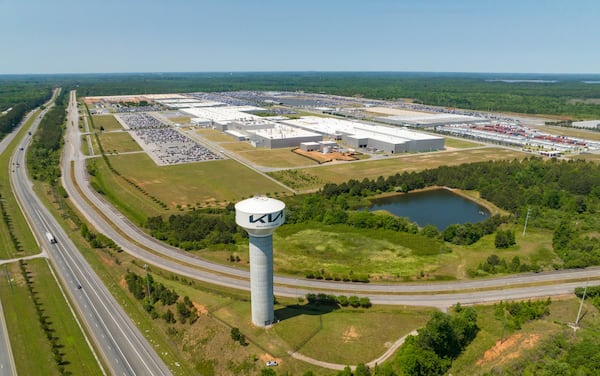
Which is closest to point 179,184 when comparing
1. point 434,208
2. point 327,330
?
point 434,208

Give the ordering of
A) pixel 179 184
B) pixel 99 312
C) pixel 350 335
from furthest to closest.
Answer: pixel 179 184 → pixel 99 312 → pixel 350 335

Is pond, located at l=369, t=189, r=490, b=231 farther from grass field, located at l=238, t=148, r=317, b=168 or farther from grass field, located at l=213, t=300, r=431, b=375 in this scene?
grass field, located at l=213, t=300, r=431, b=375

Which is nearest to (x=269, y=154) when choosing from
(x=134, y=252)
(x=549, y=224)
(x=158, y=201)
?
(x=158, y=201)

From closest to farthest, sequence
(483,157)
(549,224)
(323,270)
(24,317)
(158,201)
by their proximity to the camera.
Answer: (24,317) → (323,270) → (549,224) → (158,201) → (483,157)

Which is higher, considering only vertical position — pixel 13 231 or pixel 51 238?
pixel 51 238

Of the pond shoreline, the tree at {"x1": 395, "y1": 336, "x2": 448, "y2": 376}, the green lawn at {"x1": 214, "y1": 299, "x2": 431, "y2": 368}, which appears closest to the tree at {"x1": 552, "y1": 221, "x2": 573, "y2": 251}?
the pond shoreline

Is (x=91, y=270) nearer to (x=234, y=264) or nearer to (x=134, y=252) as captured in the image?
(x=134, y=252)

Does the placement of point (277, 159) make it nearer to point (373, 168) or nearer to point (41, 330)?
point (373, 168)
